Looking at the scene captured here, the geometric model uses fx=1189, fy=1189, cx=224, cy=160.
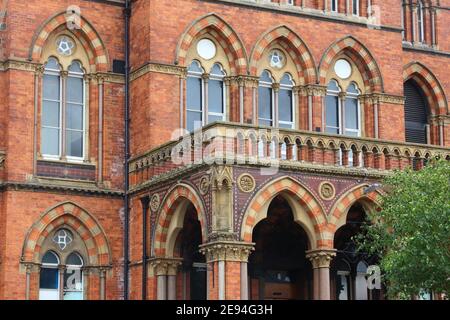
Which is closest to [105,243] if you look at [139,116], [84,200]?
[84,200]

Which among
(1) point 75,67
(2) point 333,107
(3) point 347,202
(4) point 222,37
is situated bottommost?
(3) point 347,202

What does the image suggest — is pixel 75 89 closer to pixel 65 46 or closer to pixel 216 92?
pixel 65 46

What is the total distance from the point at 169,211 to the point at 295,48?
7101mm

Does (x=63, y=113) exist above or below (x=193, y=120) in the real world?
above

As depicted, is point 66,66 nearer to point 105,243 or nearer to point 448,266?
point 105,243

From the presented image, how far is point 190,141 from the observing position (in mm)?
29531

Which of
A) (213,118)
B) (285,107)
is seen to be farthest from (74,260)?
(285,107)

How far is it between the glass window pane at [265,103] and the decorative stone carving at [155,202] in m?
4.64

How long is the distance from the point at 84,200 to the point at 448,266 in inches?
421

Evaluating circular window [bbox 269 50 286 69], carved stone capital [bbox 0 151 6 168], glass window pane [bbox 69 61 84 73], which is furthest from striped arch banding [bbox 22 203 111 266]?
circular window [bbox 269 50 286 69]

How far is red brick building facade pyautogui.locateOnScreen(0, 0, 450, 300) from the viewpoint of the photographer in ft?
97.3

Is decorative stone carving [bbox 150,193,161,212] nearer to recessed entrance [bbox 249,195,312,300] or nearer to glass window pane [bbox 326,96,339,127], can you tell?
recessed entrance [bbox 249,195,312,300]

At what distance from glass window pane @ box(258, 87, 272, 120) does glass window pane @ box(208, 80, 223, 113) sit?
1190 millimetres

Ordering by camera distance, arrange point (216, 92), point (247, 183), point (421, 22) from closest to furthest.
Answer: point (247, 183), point (216, 92), point (421, 22)
